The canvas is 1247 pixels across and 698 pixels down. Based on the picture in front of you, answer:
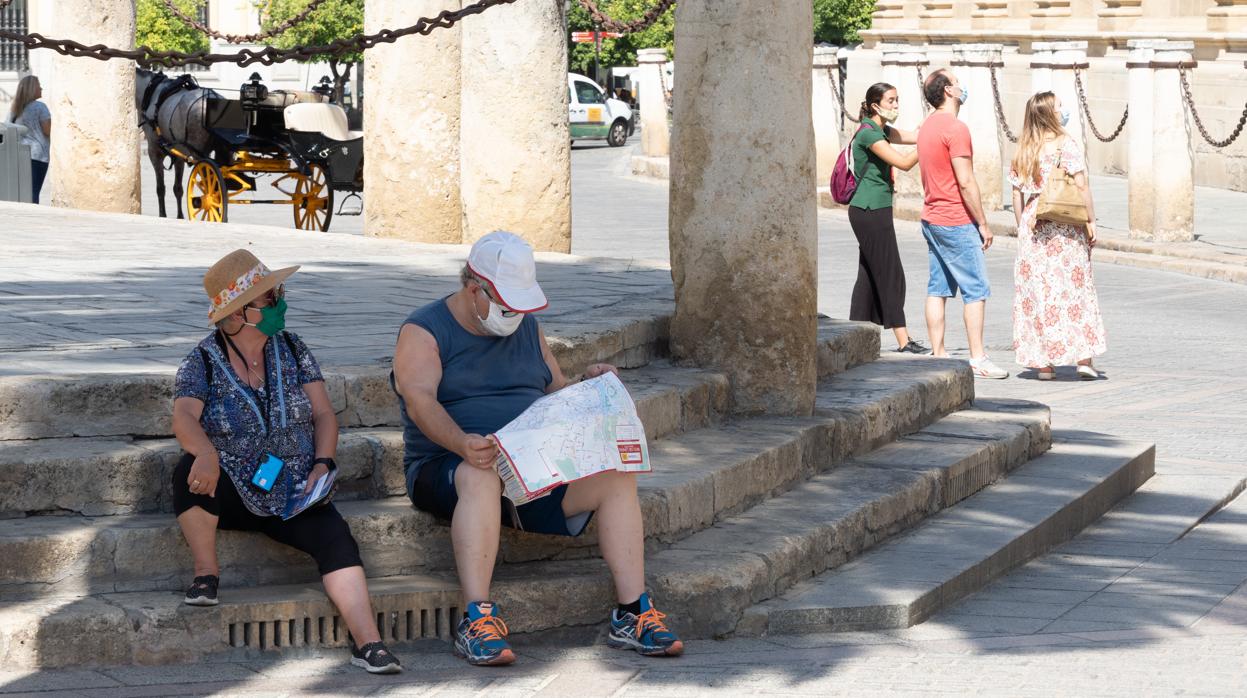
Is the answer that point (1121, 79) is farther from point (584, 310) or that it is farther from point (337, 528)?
point (337, 528)

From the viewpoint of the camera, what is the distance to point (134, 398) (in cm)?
585

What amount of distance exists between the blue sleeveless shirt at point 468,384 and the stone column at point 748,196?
1.68 metres

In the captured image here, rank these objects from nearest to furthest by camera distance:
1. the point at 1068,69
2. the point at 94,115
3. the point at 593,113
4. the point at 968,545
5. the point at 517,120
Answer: the point at 968,545 → the point at 517,120 → the point at 94,115 → the point at 1068,69 → the point at 593,113

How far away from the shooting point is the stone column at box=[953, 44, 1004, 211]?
2108 cm

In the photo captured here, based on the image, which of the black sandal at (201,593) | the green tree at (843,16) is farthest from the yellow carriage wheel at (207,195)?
the green tree at (843,16)

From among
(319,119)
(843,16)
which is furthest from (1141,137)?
(843,16)

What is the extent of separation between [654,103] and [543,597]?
25.1 meters

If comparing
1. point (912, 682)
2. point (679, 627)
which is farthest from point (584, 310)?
point (912, 682)

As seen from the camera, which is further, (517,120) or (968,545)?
(517,120)

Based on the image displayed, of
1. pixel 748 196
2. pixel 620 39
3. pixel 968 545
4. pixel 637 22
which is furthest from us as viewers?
pixel 620 39

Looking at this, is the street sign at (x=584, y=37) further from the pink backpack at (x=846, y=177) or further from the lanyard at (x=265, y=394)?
the lanyard at (x=265, y=394)

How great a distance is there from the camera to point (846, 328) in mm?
8789

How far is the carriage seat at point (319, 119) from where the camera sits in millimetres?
16062

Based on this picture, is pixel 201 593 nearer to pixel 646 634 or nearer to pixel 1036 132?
pixel 646 634
